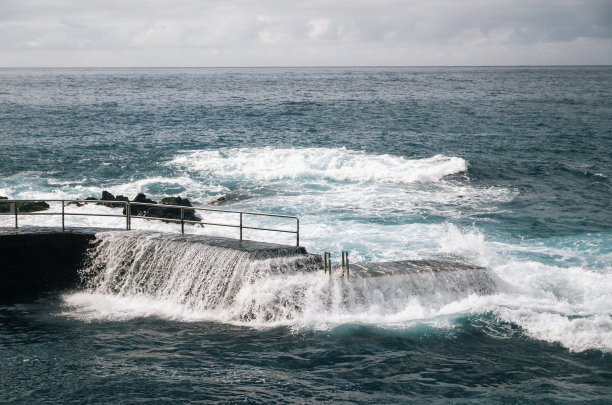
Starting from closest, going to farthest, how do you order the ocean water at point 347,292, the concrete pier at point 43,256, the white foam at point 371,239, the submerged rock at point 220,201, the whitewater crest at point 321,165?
the ocean water at point 347,292 < the white foam at point 371,239 < the concrete pier at point 43,256 < the submerged rock at point 220,201 < the whitewater crest at point 321,165

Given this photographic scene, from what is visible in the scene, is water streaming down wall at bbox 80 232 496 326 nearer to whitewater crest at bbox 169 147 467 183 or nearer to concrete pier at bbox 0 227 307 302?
concrete pier at bbox 0 227 307 302

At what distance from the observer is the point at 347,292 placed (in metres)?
16.5

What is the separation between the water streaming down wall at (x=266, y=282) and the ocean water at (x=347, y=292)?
60 millimetres

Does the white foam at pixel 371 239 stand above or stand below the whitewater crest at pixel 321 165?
below

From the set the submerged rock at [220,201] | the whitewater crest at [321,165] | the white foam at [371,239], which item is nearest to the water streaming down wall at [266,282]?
the white foam at [371,239]

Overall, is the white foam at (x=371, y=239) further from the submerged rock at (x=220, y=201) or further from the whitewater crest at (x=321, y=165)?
the submerged rock at (x=220, y=201)

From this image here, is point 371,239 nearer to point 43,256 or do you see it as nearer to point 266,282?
point 266,282

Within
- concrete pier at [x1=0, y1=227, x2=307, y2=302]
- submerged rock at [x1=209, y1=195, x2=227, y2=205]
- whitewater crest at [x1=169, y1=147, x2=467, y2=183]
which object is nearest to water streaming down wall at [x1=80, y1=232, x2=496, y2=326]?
concrete pier at [x1=0, y1=227, x2=307, y2=302]

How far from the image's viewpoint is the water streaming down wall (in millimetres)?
16266

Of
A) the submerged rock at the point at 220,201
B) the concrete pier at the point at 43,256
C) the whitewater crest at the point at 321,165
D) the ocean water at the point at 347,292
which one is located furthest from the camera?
the whitewater crest at the point at 321,165

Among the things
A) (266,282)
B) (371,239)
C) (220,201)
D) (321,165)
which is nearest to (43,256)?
(266,282)

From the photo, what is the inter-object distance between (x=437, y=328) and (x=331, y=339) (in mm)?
2788

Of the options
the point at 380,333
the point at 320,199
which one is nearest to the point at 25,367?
the point at 380,333

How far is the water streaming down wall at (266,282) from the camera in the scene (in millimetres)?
16266
